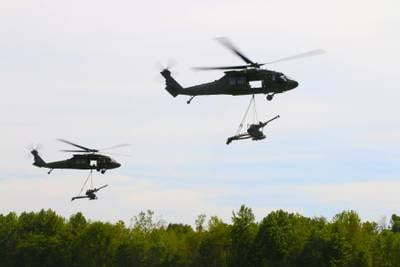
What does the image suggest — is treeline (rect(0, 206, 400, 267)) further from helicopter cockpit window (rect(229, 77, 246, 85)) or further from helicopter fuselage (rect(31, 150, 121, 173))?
helicopter cockpit window (rect(229, 77, 246, 85))

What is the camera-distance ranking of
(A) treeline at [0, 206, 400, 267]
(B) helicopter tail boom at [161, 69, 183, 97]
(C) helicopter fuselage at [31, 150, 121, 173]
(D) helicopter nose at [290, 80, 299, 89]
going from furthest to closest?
1. (A) treeline at [0, 206, 400, 267]
2. (C) helicopter fuselage at [31, 150, 121, 173]
3. (B) helicopter tail boom at [161, 69, 183, 97]
4. (D) helicopter nose at [290, 80, 299, 89]

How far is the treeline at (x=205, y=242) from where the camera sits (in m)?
114

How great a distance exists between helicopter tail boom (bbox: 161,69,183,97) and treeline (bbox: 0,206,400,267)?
49368 millimetres

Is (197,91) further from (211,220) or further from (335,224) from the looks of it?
(211,220)

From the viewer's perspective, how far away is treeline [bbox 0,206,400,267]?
11419cm

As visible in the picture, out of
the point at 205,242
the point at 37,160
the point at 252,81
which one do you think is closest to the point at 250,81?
the point at 252,81

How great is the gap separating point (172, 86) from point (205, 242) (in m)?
60.8

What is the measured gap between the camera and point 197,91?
65.1 meters

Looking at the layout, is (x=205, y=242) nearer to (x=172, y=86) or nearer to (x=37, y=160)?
(x=37, y=160)

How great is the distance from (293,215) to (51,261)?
41880mm

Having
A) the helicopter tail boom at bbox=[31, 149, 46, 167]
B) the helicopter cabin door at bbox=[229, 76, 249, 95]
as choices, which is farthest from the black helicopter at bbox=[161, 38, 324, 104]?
the helicopter tail boom at bbox=[31, 149, 46, 167]

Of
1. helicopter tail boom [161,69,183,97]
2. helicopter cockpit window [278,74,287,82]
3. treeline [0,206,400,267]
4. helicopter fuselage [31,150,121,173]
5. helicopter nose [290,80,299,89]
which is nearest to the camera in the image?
helicopter cockpit window [278,74,287,82]

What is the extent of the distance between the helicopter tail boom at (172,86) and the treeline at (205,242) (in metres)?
49.4

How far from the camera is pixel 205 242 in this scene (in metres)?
127
